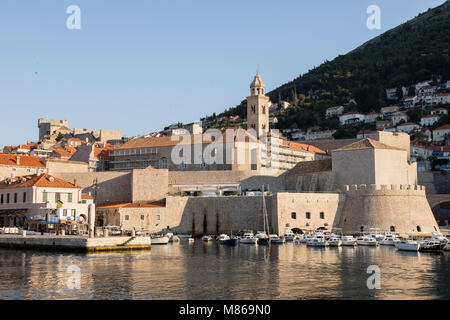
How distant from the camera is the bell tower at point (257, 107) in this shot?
69938mm

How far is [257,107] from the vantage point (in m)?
69.9

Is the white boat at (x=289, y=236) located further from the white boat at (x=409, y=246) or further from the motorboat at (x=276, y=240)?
the white boat at (x=409, y=246)

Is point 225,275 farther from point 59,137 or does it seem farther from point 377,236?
point 59,137

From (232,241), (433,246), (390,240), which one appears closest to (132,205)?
(232,241)

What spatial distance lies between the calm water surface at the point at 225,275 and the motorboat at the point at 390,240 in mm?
5291

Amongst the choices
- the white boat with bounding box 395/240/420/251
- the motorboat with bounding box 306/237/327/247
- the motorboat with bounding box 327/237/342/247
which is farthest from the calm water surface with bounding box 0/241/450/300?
the motorboat with bounding box 327/237/342/247

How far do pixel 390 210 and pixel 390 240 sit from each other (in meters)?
4.98

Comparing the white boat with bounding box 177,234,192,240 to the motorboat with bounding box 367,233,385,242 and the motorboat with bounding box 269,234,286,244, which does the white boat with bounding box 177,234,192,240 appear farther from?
the motorboat with bounding box 367,233,385,242

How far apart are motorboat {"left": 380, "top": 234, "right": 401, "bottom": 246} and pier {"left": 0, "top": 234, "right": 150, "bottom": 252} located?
57.4 feet

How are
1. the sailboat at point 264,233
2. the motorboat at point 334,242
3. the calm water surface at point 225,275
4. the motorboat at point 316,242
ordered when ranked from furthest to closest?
1. the sailboat at point 264,233
2. the motorboat at point 334,242
3. the motorboat at point 316,242
4. the calm water surface at point 225,275

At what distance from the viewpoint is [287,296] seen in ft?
62.0

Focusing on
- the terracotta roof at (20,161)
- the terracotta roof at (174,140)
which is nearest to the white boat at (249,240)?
the terracotta roof at (174,140)
